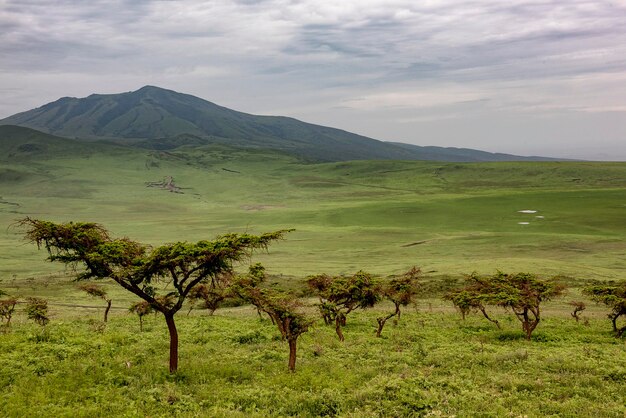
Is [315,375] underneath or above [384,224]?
above

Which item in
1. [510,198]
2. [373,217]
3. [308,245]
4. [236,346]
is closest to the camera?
[236,346]

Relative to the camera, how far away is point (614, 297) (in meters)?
33.3

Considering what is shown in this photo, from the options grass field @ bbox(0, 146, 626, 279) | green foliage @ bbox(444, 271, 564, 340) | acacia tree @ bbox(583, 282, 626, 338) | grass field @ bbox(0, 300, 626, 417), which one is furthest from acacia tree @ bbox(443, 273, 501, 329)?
grass field @ bbox(0, 146, 626, 279)

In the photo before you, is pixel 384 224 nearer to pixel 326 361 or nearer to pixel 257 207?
pixel 257 207

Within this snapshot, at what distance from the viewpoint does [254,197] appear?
7687 inches

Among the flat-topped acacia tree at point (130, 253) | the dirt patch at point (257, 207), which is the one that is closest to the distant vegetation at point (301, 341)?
the flat-topped acacia tree at point (130, 253)

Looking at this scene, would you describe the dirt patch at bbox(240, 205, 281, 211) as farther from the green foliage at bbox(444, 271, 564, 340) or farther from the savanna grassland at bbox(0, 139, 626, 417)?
the green foliage at bbox(444, 271, 564, 340)

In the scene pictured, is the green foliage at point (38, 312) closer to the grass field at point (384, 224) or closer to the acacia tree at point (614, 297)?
the grass field at point (384, 224)

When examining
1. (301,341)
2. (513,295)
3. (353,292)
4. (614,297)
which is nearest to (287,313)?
(301,341)

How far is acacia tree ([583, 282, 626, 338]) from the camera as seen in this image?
109ft

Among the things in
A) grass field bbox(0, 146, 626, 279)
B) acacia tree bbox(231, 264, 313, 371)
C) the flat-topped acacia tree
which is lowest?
grass field bbox(0, 146, 626, 279)

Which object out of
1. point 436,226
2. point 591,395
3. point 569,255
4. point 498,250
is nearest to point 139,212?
point 436,226

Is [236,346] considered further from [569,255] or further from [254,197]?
[254,197]

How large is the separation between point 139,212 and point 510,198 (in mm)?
119994
